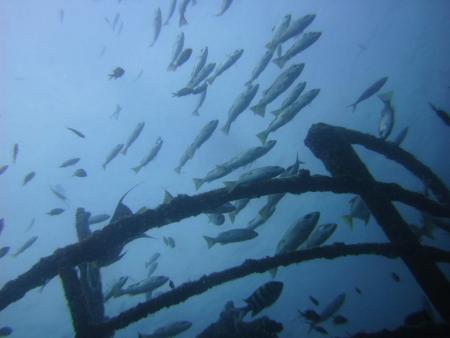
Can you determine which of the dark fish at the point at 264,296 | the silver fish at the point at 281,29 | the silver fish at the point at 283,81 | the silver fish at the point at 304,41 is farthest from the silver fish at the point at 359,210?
the silver fish at the point at 281,29

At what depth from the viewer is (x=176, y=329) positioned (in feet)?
28.3

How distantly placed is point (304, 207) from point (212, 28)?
19.7 metres

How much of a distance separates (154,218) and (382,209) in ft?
9.23

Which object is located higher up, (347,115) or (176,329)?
(347,115)

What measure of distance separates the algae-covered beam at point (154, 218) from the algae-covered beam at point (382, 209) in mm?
189

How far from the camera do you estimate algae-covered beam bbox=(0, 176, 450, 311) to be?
4332 millimetres

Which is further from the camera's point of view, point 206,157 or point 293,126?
point 206,157

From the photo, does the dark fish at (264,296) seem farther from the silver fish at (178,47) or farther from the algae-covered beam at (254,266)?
the silver fish at (178,47)

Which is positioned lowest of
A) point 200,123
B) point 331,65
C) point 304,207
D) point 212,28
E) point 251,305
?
point 251,305

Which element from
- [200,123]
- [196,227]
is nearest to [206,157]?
[200,123]

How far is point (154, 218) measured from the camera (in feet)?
14.8

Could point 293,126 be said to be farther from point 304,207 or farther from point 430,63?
point 430,63

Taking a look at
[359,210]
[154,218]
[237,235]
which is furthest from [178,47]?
[154,218]

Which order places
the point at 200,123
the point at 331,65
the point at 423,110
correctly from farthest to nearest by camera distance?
1. the point at 200,123
2. the point at 423,110
3. the point at 331,65
